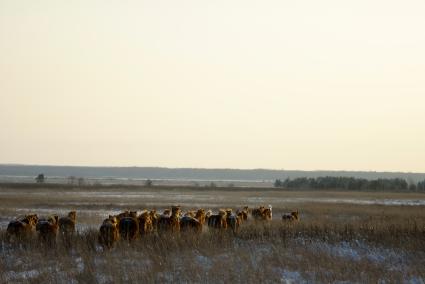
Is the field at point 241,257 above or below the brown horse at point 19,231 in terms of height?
below

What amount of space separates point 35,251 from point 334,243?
8665 mm

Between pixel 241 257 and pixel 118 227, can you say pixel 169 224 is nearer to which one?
pixel 118 227

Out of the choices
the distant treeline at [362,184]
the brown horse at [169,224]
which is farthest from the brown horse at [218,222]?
the distant treeline at [362,184]

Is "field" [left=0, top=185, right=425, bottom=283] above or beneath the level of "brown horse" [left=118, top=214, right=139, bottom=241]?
beneath

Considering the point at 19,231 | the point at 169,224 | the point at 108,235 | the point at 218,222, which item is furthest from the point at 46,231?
the point at 218,222

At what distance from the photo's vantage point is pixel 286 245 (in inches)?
689

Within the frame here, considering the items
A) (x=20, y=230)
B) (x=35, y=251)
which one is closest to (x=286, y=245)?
(x=35, y=251)

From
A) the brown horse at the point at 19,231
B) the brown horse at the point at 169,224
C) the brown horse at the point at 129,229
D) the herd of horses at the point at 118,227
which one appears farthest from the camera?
the brown horse at the point at 169,224

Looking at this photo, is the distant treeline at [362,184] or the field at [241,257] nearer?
the field at [241,257]

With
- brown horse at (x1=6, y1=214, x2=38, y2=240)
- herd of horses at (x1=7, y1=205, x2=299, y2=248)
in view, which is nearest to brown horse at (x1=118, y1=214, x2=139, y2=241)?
herd of horses at (x1=7, y1=205, x2=299, y2=248)

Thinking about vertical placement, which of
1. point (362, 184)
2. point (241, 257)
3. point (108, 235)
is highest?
point (362, 184)

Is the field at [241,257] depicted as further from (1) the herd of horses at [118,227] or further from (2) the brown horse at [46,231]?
(2) the brown horse at [46,231]

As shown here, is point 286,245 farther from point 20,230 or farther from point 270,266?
point 20,230

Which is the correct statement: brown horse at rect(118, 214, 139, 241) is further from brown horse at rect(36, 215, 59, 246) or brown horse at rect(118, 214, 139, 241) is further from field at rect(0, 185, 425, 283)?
brown horse at rect(36, 215, 59, 246)
